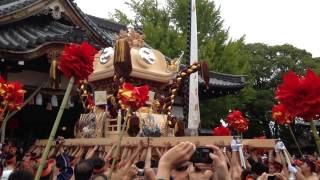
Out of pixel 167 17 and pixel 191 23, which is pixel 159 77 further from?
pixel 167 17

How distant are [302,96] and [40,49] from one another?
21.0ft

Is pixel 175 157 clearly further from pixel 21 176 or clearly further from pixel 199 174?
pixel 21 176

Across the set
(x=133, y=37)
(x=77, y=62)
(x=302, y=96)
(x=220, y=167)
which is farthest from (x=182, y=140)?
(x=133, y=37)

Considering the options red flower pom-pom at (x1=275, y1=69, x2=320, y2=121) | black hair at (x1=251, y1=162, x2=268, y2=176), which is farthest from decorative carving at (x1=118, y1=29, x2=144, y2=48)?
red flower pom-pom at (x1=275, y1=69, x2=320, y2=121)

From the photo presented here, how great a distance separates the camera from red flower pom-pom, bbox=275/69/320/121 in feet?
12.3

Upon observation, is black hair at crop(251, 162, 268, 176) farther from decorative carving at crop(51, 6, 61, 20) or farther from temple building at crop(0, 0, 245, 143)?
decorative carving at crop(51, 6, 61, 20)

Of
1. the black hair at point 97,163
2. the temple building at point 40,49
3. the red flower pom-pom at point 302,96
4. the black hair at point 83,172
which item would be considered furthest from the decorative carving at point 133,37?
the black hair at point 83,172

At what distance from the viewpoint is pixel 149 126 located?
314 inches

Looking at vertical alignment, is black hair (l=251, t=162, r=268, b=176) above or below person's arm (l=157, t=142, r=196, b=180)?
below

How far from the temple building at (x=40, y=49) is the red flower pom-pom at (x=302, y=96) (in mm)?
5663

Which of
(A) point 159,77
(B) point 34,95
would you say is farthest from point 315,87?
(B) point 34,95

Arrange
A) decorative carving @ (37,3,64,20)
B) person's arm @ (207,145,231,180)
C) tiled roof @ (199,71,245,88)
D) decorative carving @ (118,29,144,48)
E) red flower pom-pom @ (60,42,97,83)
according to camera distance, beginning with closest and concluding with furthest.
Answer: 1. person's arm @ (207,145,231,180)
2. red flower pom-pom @ (60,42,97,83)
3. decorative carving @ (118,29,144,48)
4. decorative carving @ (37,3,64,20)
5. tiled roof @ (199,71,245,88)

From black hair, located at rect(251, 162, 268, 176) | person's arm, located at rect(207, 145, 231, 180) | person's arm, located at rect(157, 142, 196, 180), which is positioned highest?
person's arm, located at rect(157, 142, 196, 180)

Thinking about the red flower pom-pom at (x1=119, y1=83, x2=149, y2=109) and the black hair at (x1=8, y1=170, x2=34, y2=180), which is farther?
the red flower pom-pom at (x1=119, y1=83, x2=149, y2=109)
